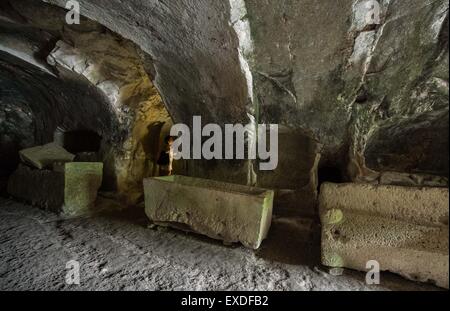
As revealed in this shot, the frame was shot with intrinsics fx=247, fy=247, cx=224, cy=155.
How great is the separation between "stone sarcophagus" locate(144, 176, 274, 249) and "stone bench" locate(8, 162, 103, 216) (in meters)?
1.64

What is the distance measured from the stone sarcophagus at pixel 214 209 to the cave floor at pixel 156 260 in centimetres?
17

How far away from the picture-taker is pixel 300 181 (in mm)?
3959

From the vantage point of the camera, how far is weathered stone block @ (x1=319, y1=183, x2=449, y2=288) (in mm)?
2072

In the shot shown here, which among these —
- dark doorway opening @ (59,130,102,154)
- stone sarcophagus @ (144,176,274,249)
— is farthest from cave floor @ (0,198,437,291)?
dark doorway opening @ (59,130,102,154)

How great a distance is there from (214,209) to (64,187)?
2.78 m

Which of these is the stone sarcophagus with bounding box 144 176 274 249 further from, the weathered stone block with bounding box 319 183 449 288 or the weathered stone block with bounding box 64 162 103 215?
the weathered stone block with bounding box 64 162 103 215

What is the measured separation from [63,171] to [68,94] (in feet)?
7.56

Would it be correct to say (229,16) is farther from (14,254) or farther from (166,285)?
(14,254)

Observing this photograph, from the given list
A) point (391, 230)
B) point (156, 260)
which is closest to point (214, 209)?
point (156, 260)

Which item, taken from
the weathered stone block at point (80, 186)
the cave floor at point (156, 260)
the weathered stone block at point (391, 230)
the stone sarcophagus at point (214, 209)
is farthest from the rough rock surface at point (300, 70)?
the weathered stone block at point (80, 186)

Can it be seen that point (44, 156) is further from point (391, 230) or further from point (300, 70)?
point (391, 230)

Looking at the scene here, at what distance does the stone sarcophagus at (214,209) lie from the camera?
2.75 meters

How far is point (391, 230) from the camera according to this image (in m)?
2.23

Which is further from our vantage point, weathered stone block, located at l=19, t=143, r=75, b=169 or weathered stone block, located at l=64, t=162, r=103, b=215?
weathered stone block, located at l=19, t=143, r=75, b=169
